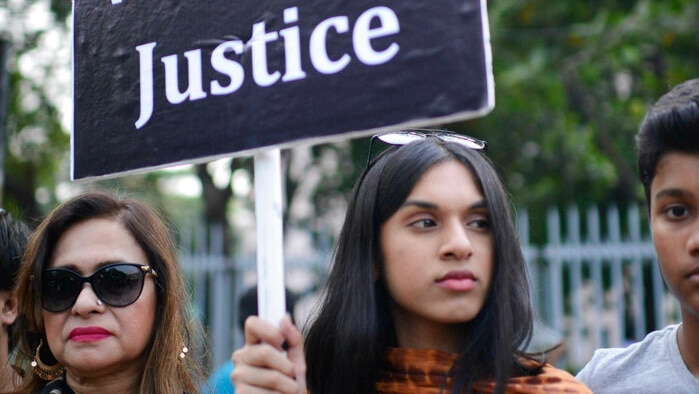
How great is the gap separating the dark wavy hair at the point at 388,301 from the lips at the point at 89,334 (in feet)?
1.71

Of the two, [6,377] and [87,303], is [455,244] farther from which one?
[6,377]

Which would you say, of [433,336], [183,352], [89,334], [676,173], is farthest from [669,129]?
[89,334]

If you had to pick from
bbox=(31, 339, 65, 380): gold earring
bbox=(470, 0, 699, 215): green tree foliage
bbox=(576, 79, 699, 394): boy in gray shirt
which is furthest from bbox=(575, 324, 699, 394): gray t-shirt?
bbox=(470, 0, 699, 215): green tree foliage

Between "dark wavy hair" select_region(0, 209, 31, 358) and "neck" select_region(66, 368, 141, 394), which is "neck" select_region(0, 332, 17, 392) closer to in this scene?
"dark wavy hair" select_region(0, 209, 31, 358)

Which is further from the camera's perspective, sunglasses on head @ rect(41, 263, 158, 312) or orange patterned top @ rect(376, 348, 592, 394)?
sunglasses on head @ rect(41, 263, 158, 312)

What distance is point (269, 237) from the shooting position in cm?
179

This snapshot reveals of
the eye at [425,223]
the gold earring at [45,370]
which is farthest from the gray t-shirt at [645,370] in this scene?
the gold earring at [45,370]

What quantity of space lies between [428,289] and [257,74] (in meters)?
0.62

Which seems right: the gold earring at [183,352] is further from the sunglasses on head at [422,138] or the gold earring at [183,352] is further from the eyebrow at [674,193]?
the eyebrow at [674,193]

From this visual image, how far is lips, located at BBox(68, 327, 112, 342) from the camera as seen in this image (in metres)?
2.15

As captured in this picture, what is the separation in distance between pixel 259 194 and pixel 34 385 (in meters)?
1.07

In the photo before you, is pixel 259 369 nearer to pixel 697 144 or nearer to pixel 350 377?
pixel 350 377

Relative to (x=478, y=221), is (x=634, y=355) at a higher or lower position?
lower

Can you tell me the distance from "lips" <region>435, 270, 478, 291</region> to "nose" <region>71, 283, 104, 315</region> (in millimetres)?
876
